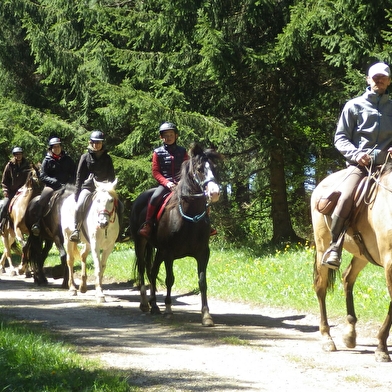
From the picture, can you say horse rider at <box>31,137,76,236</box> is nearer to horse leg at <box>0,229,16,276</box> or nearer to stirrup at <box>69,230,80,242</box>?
stirrup at <box>69,230,80,242</box>

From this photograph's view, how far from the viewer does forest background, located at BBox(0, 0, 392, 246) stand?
14.9 meters

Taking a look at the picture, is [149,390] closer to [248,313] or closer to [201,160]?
[201,160]

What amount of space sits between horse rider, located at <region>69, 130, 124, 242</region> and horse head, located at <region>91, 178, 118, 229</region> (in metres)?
0.65

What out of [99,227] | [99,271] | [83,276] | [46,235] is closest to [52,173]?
[46,235]

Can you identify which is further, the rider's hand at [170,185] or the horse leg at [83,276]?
the horse leg at [83,276]

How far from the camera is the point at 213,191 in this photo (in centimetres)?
1029

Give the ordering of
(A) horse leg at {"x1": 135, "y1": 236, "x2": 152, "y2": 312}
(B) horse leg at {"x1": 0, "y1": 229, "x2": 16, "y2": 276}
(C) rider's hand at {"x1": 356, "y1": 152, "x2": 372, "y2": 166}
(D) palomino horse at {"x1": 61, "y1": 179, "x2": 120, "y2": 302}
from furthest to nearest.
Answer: (B) horse leg at {"x1": 0, "y1": 229, "x2": 16, "y2": 276} < (D) palomino horse at {"x1": 61, "y1": 179, "x2": 120, "y2": 302} < (A) horse leg at {"x1": 135, "y1": 236, "x2": 152, "y2": 312} < (C) rider's hand at {"x1": 356, "y1": 152, "x2": 372, "y2": 166}

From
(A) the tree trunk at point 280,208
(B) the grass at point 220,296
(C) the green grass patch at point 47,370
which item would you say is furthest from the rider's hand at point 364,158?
(A) the tree trunk at point 280,208

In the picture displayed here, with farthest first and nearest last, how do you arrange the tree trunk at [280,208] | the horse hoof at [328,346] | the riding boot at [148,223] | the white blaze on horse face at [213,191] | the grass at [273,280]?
the tree trunk at [280,208] < the riding boot at [148,223] < the grass at [273,280] < the white blaze on horse face at [213,191] < the horse hoof at [328,346]

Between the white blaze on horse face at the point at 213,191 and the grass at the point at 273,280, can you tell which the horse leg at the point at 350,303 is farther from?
the white blaze on horse face at the point at 213,191

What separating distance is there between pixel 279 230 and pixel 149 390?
40.6ft

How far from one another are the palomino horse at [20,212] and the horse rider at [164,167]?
6.98m

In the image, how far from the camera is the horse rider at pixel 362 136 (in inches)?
330

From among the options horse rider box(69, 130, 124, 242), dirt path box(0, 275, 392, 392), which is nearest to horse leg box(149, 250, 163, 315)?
dirt path box(0, 275, 392, 392)
